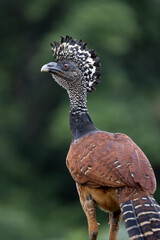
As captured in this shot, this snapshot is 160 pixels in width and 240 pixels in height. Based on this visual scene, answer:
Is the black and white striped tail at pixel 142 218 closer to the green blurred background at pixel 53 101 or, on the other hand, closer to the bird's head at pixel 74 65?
the bird's head at pixel 74 65

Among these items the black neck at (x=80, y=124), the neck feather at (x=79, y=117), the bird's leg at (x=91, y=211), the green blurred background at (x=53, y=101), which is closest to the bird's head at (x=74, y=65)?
the neck feather at (x=79, y=117)

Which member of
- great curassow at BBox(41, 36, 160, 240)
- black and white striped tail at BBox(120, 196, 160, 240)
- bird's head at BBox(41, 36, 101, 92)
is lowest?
black and white striped tail at BBox(120, 196, 160, 240)

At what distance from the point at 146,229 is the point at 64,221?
11803mm

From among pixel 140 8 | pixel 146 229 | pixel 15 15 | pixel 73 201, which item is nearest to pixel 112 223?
pixel 146 229

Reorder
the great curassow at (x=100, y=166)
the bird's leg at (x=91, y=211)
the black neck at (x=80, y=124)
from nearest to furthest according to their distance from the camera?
the great curassow at (x=100, y=166), the bird's leg at (x=91, y=211), the black neck at (x=80, y=124)

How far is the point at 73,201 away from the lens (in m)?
19.9

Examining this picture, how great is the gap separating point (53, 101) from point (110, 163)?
1362cm

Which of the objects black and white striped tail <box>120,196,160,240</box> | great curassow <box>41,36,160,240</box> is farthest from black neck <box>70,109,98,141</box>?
black and white striped tail <box>120,196,160,240</box>

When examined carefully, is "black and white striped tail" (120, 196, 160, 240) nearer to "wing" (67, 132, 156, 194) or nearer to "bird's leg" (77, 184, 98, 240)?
"wing" (67, 132, 156, 194)

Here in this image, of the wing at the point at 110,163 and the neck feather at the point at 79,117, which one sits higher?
the neck feather at the point at 79,117

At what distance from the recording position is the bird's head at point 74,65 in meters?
8.41

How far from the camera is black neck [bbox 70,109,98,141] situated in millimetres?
8244

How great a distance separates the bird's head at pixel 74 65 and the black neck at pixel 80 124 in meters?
0.35

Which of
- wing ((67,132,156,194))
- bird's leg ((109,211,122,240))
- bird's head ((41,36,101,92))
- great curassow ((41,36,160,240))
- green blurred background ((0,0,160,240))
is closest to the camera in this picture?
great curassow ((41,36,160,240))
